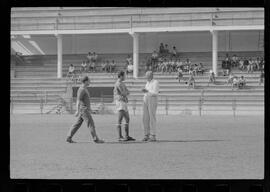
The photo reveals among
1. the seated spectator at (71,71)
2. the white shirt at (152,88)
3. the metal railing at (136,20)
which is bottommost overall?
the white shirt at (152,88)

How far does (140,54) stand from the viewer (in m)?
38.7

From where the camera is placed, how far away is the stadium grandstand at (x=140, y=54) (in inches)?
1220

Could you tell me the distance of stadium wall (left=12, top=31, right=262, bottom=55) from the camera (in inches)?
1463

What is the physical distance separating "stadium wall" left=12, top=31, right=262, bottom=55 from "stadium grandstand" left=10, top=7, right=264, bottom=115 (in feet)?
0.19

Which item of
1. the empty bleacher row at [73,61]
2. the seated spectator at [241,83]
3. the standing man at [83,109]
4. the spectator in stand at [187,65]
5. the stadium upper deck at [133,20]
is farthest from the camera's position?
the empty bleacher row at [73,61]

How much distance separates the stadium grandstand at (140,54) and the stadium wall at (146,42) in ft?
0.19

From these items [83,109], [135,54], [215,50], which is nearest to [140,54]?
[135,54]

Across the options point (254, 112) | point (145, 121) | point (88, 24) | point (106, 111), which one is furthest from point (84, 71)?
point (145, 121)

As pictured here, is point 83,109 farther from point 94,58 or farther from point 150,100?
point 94,58

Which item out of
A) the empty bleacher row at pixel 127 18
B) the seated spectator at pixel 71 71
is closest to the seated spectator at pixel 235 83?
the empty bleacher row at pixel 127 18

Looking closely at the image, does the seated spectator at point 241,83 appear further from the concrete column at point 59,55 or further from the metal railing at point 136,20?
the concrete column at point 59,55

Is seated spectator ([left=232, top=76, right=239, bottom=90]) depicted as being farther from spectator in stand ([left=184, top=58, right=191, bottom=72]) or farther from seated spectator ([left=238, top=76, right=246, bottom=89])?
spectator in stand ([left=184, top=58, right=191, bottom=72])

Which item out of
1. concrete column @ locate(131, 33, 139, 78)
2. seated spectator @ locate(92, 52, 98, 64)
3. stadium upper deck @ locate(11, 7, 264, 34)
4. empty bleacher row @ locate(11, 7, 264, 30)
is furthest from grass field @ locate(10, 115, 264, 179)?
seated spectator @ locate(92, 52, 98, 64)
